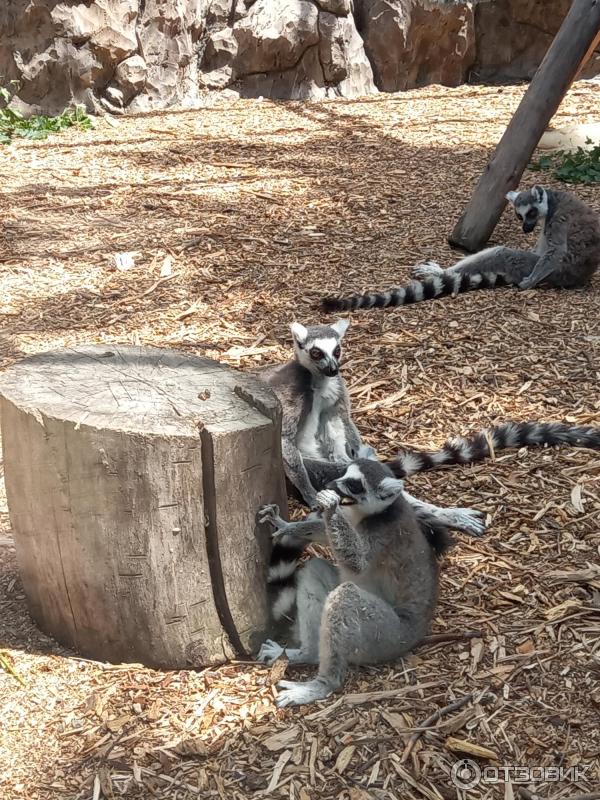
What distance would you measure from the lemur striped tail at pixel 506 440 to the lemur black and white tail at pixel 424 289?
1.78 meters

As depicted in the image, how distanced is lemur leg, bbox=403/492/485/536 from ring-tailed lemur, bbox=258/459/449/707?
7.8 inches

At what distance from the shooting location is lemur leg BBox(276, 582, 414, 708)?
3021 mm

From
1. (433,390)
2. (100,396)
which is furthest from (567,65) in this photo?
(100,396)

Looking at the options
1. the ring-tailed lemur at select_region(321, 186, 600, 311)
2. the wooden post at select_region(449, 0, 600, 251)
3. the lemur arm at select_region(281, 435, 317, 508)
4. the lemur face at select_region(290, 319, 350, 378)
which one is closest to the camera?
the lemur arm at select_region(281, 435, 317, 508)

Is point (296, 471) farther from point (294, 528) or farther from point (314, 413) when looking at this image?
point (294, 528)

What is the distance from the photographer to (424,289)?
6.41 meters

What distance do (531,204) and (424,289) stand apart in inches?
52.2

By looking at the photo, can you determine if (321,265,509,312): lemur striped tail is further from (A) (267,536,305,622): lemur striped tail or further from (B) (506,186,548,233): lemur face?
(A) (267,536,305,622): lemur striped tail

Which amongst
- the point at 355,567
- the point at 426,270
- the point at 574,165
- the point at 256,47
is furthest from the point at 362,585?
the point at 256,47

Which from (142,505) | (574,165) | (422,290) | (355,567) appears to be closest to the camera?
(142,505)

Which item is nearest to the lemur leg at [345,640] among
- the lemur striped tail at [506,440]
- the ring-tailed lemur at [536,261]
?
the lemur striped tail at [506,440]

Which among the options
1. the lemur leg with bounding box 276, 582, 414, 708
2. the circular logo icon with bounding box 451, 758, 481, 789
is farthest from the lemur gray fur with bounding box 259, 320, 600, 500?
the circular logo icon with bounding box 451, 758, 481, 789

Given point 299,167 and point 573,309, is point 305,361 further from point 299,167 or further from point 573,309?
point 299,167

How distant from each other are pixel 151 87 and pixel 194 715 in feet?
34.8
